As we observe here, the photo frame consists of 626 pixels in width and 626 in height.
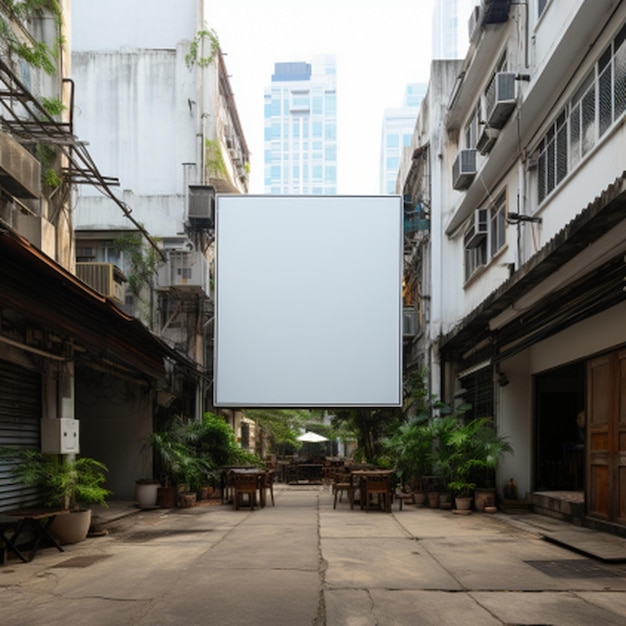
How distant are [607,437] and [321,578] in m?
5.24

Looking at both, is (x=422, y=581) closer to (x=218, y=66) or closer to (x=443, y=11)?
(x=218, y=66)

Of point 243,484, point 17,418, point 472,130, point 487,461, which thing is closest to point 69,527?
point 17,418

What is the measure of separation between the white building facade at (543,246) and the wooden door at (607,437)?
1.0 inches

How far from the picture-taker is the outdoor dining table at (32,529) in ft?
28.2

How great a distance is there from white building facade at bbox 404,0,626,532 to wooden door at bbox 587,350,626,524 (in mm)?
25

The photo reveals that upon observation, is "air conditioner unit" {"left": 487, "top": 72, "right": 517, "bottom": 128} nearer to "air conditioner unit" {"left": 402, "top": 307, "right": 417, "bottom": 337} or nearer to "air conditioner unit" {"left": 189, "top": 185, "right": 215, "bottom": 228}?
"air conditioner unit" {"left": 189, "top": 185, "right": 215, "bottom": 228}

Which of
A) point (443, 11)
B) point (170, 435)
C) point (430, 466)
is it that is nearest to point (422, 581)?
point (430, 466)

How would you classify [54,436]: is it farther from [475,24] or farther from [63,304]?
[475,24]

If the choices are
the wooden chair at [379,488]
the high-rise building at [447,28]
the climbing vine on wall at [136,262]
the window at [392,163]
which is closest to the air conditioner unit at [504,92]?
the wooden chair at [379,488]

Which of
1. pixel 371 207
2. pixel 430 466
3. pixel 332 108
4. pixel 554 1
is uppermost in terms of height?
pixel 332 108

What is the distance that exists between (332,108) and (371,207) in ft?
416

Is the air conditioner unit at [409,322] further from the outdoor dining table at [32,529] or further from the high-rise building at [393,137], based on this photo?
the high-rise building at [393,137]

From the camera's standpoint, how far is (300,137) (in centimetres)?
13688

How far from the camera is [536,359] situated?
46.2 feet
